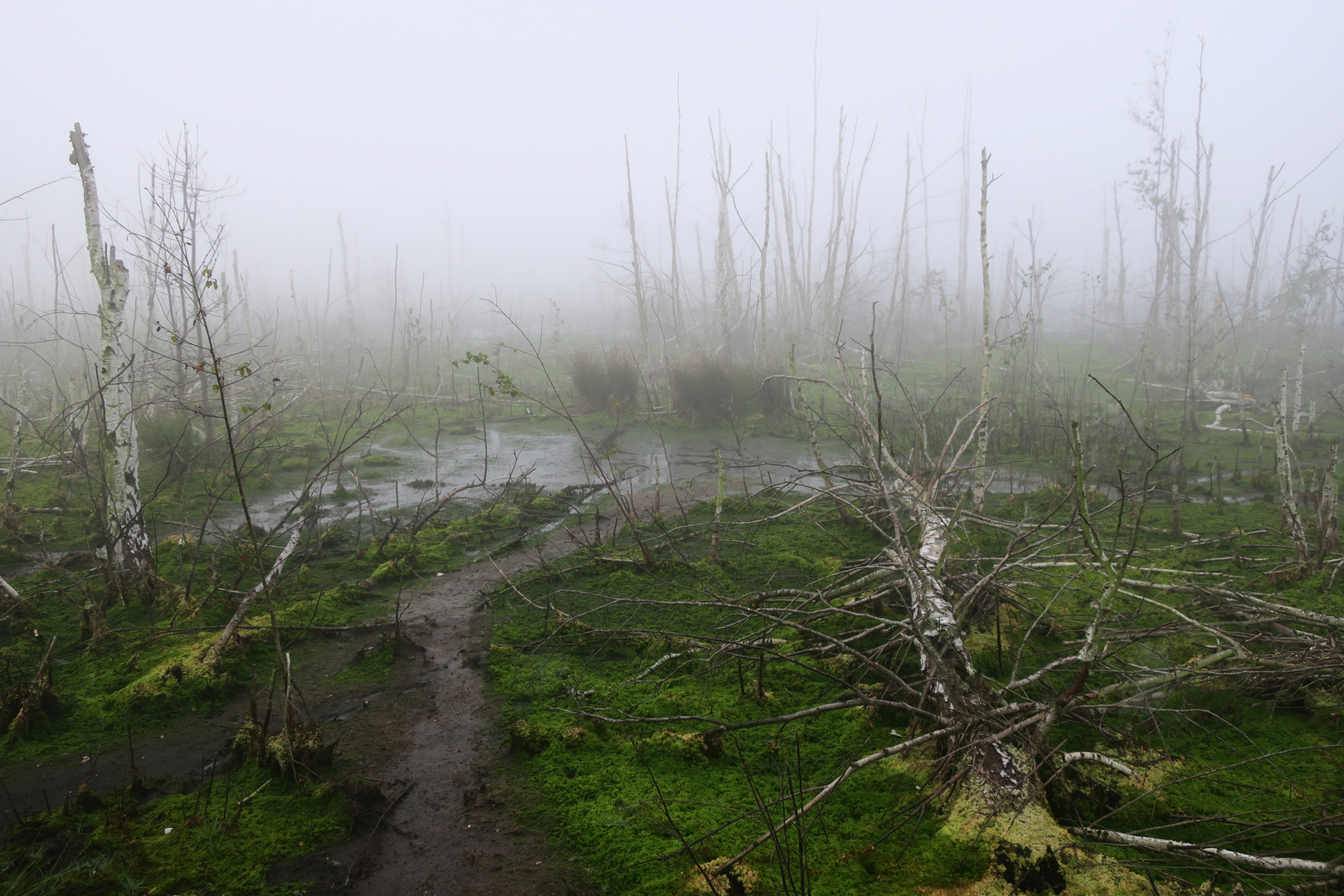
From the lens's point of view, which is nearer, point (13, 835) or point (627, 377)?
point (13, 835)

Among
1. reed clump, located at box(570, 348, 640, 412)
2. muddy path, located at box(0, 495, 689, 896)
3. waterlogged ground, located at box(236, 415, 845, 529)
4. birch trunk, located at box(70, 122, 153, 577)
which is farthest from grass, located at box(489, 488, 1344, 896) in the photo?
reed clump, located at box(570, 348, 640, 412)

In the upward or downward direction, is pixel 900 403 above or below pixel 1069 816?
above

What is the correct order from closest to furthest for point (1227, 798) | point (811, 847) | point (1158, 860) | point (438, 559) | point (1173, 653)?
point (1158, 860), point (811, 847), point (1227, 798), point (1173, 653), point (438, 559)

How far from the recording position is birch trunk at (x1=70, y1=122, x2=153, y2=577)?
4109 mm

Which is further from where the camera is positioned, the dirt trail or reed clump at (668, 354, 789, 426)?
reed clump at (668, 354, 789, 426)

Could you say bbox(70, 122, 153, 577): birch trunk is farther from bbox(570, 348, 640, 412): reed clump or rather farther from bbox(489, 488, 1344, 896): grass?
bbox(570, 348, 640, 412): reed clump

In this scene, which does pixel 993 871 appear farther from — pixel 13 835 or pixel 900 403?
pixel 900 403

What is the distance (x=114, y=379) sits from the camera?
4.05 m

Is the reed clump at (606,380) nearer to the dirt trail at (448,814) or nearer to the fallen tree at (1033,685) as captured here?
the fallen tree at (1033,685)

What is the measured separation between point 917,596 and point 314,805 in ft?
8.15

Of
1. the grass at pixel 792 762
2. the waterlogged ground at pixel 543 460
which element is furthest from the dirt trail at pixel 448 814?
the waterlogged ground at pixel 543 460

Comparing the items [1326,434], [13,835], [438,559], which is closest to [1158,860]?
[13,835]

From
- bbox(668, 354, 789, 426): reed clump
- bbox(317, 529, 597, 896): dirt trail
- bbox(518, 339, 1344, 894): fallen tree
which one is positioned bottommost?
bbox(317, 529, 597, 896): dirt trail

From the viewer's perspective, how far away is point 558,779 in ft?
8.59
